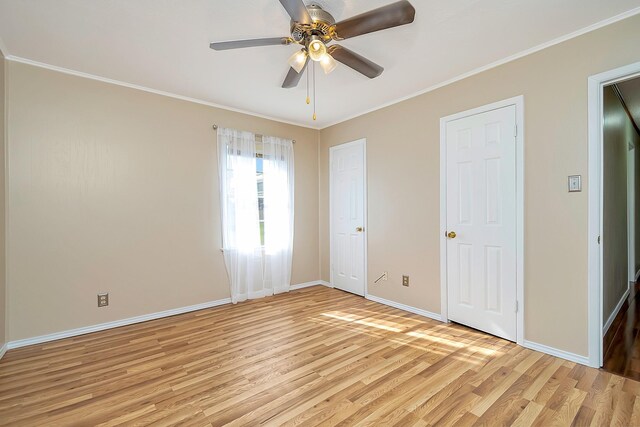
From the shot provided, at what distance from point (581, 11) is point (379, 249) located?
282 cm

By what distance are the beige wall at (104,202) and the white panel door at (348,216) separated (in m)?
1.56

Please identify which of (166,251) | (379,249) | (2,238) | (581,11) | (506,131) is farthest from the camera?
(379,249)

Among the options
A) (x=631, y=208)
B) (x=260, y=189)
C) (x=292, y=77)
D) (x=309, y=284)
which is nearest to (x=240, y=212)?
(x=260, y=189)

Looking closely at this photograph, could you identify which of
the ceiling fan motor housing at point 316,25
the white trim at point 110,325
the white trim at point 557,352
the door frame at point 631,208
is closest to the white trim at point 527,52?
the ceiling fan motor housing at point 316,25

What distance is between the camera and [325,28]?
73.2 inches

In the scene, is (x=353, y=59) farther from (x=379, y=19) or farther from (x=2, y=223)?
(x=2, y=223)

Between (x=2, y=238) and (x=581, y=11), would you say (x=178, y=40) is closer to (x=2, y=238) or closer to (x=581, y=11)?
(x=2, y=238)

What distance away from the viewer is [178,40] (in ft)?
7.52

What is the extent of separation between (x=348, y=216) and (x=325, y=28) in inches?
108

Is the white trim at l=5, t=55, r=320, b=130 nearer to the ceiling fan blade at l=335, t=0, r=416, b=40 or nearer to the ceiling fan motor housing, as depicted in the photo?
the ceiling fan motor housing

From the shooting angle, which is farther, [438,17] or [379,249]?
[379,249]

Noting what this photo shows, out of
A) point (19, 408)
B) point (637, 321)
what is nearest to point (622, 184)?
point (637, 321)

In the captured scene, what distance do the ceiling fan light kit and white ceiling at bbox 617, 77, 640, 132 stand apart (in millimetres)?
2732

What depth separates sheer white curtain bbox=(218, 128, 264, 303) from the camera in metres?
3.75
